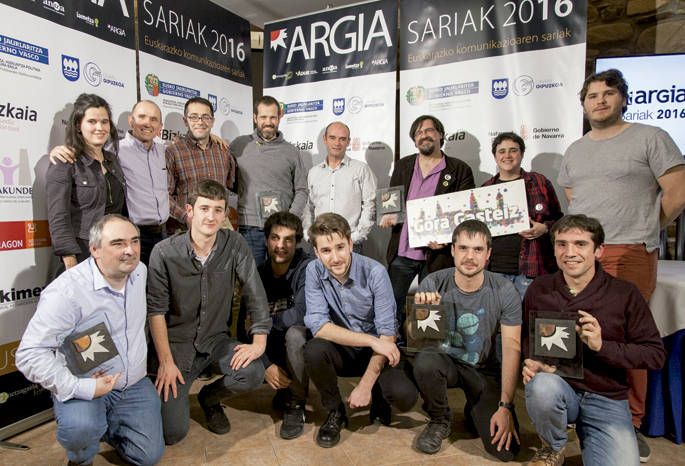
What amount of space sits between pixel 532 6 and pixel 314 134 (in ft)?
7.41

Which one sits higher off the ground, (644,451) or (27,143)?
(27,143)

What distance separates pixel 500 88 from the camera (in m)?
3.85

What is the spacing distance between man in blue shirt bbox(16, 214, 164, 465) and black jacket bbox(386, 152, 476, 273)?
1844 mm

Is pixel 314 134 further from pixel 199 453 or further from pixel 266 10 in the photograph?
pixel 199 453

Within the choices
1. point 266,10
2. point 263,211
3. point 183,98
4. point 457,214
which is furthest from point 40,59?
point 266,10

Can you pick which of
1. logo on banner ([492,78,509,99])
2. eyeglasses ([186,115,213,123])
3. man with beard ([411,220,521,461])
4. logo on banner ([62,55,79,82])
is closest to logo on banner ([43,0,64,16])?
logo on banner ([62,55,79,82])

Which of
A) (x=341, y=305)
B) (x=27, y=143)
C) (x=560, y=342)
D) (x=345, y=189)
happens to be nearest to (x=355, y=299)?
(x=341, y=305)

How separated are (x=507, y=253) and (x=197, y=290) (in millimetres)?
1945

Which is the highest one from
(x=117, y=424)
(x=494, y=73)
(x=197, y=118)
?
(x=494, y=73)

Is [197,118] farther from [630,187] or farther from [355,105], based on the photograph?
[630,187]

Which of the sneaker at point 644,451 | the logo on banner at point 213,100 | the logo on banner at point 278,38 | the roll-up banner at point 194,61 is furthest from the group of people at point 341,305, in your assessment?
the logo on banner at point 278,38

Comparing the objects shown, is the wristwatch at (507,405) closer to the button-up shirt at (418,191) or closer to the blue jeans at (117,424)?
the button-up shirt at (418,191)

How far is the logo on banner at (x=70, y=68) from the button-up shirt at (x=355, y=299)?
208 centimetres

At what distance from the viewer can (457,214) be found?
120 inches
